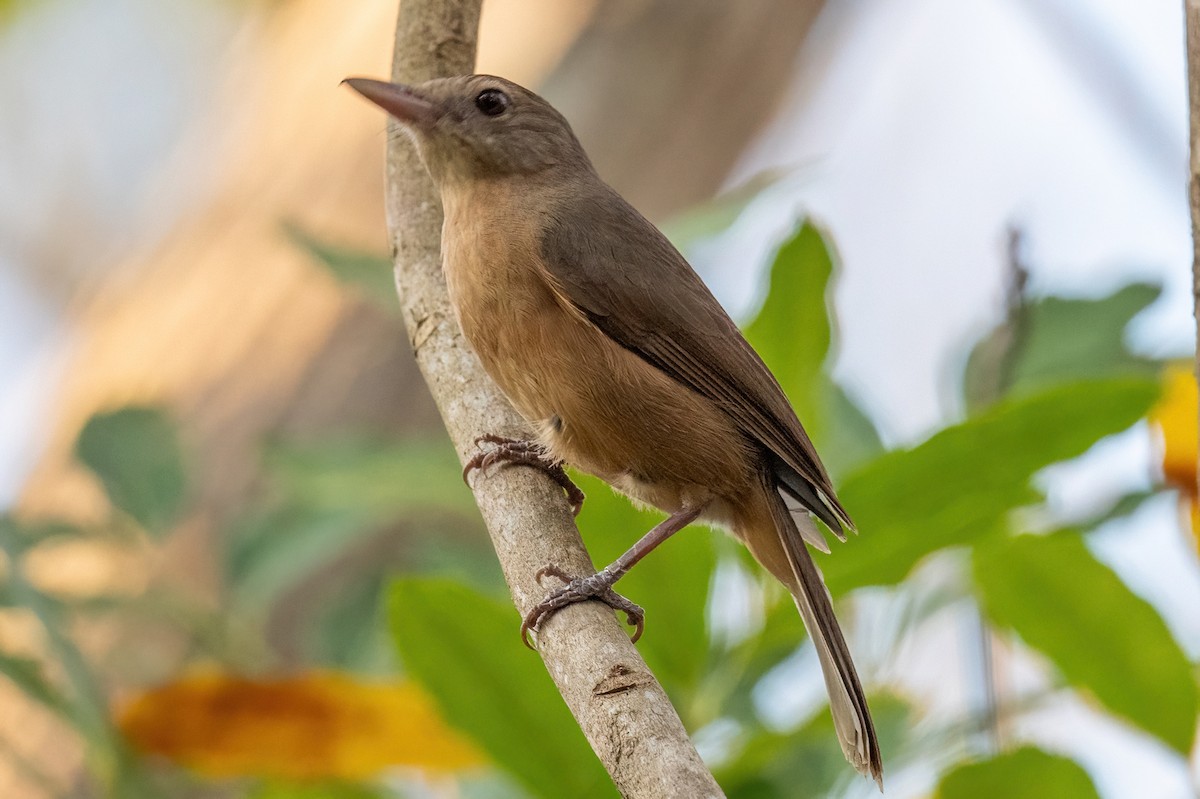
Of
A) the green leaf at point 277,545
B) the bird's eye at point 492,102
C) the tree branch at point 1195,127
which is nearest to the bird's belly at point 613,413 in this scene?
the bird's eye at point 492,102

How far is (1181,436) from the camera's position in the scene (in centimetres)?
238

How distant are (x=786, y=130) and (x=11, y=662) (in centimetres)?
348

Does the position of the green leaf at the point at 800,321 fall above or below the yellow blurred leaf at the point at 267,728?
above

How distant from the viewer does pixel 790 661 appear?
263cm

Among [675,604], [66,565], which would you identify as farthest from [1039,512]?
[66,565]

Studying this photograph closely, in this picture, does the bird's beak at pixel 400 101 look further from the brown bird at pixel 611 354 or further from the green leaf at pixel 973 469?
the green leaf at pixel 973 469

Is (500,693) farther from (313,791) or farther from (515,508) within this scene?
(313,791)

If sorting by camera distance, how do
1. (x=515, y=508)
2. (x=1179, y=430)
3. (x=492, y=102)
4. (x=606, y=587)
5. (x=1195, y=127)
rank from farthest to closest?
(x=492, y=102), (x=1179, y=430), (x=515, y=508), (x=606, y=587), (x=1195, y=127)

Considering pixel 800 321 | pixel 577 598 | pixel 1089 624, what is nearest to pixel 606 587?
pixel 577 598

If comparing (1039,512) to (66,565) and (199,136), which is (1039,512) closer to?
(66,565)

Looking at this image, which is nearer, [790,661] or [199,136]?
[790,661]

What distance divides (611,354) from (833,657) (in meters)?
0.71

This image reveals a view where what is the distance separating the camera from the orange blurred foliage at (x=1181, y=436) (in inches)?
89.5

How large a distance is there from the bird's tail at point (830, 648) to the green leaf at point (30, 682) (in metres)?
1.36
